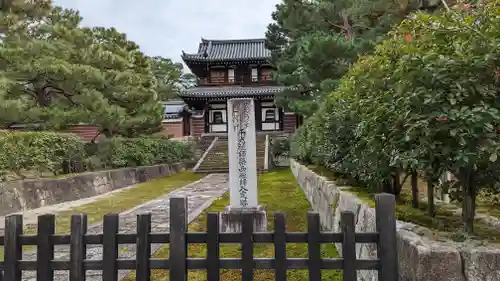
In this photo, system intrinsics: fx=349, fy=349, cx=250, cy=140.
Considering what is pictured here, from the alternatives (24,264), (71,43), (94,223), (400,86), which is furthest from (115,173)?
(400,86)

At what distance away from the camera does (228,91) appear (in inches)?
964

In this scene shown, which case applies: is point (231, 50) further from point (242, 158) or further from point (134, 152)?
point (242, 158)

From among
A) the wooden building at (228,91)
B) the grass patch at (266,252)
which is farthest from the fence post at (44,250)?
the wooden building at (228,91)

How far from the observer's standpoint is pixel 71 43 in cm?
1198

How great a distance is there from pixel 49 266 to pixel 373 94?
2.80 meters

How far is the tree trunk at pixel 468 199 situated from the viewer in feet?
7.86

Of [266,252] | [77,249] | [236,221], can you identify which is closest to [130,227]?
[236,221]

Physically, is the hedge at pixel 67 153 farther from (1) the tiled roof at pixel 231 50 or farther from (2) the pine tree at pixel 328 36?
(1) the tiled roof at pixel 231 50

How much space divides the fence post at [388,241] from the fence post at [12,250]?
95.8 inches

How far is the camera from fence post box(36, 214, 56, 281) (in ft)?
7.71

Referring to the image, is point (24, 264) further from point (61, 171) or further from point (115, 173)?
point (115, 173)

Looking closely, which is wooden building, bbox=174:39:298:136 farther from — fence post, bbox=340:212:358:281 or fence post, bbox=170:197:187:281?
fence post, bbox=340:212:358:281

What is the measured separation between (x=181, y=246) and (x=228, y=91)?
888 inches

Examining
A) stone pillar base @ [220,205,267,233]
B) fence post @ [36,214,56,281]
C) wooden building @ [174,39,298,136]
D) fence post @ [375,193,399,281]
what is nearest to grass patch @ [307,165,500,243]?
fence post @ [375,193,399,281]
